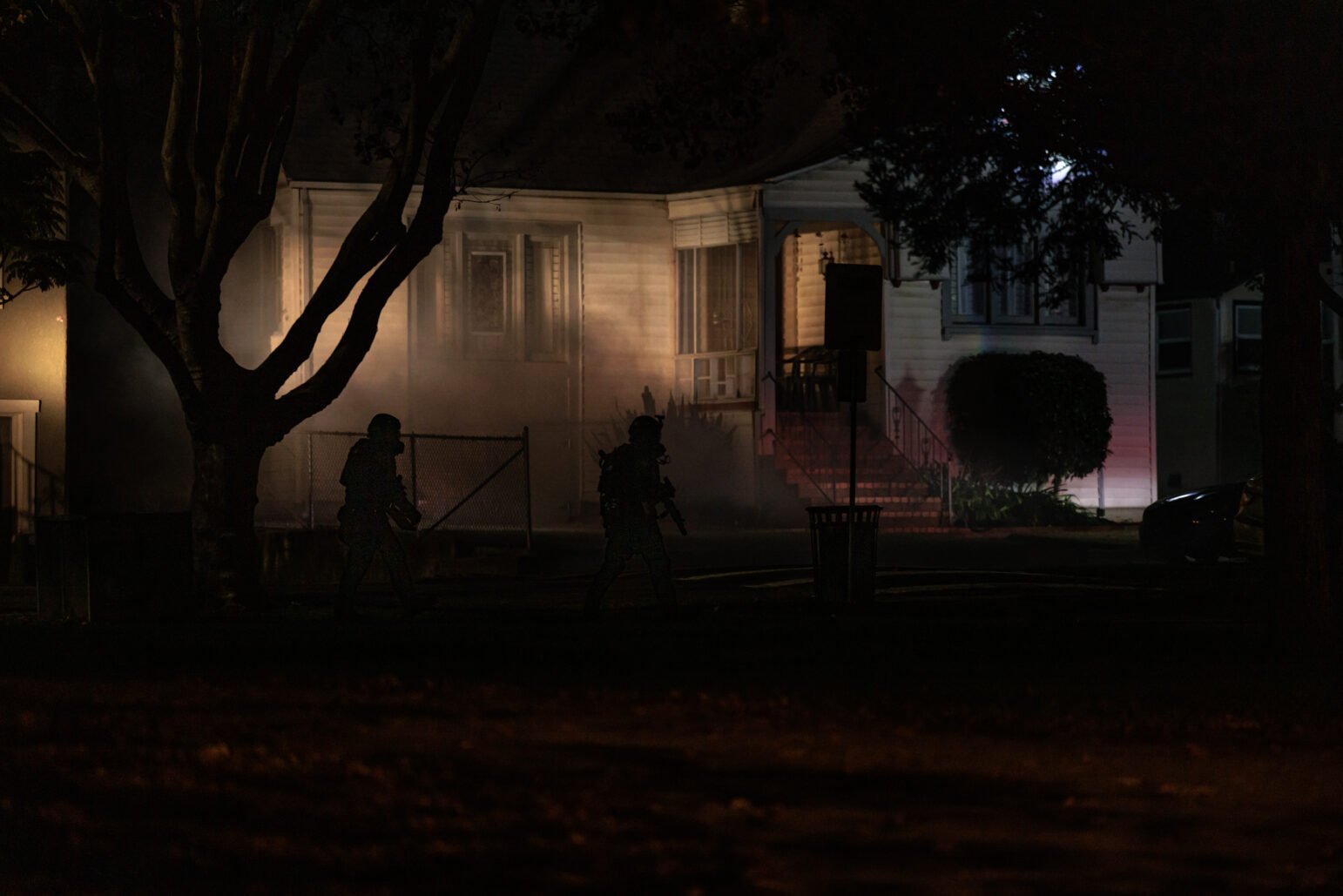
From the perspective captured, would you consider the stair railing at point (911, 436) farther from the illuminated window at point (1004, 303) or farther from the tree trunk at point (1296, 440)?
the tree trunk at point (1296, 440)

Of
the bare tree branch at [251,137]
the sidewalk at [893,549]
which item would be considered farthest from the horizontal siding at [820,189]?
the bare tree branch at [251,137]

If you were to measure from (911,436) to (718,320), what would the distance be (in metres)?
3.55

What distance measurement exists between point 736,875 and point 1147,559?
19.4 meters

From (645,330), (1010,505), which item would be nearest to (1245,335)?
(1010,505)

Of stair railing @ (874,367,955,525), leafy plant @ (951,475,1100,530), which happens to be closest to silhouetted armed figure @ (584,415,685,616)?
leafy plant @ (951,475,1100,530)

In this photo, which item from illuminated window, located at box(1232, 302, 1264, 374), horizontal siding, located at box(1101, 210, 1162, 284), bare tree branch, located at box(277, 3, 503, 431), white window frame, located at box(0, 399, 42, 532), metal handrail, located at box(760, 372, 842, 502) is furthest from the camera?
illuminated window, located at box(1232, 302, 1264, 374)

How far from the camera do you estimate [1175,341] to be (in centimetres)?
4300

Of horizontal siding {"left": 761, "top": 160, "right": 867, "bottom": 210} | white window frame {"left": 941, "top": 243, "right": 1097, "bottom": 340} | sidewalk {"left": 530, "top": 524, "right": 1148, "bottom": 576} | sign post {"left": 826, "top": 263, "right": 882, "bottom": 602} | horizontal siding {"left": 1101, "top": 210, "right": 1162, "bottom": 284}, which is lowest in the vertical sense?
sidewalk {"left": 530, "top": 524, "right": 1148, "bottom": 576}

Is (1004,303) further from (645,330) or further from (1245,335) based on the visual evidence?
(1245,335)

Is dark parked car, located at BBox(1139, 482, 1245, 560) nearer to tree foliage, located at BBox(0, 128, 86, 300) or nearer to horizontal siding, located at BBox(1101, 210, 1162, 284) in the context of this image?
horizontal siding, located at BBox(1101, 210, 1162, 284)

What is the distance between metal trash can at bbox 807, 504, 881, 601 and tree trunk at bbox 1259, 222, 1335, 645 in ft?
14.4

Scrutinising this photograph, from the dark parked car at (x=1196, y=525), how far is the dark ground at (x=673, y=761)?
8199 millimetres

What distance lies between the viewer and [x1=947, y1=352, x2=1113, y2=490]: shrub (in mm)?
30406

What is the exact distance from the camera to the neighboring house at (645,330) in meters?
29.1
